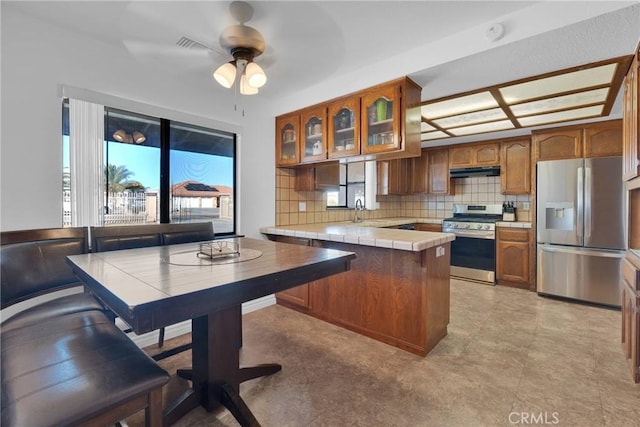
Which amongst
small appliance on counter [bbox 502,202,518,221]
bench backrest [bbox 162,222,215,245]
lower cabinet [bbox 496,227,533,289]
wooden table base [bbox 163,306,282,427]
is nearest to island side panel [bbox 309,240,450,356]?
bench backrest [bbox 162,222,215,245]

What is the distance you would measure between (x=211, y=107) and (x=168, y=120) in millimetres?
407

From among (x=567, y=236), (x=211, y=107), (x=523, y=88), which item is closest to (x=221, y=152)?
(x=211, y=107)

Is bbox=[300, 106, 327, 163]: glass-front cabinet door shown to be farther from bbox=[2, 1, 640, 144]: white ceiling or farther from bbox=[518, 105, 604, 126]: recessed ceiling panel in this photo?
bbox=[518, 105, 604, 126]: recessed ceiling panel

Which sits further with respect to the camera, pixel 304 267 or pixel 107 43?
pixel 107 43

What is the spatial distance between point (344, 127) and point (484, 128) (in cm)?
204

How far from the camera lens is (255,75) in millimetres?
1543

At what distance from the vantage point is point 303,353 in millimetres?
2158

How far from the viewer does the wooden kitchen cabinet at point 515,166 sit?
393 centimetres

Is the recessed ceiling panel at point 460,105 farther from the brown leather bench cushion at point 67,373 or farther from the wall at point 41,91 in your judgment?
the brown leather bench cushion at point 67,373

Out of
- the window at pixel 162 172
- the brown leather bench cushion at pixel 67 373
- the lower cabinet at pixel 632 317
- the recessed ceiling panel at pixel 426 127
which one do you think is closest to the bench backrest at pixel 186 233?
the window at pixel 162 172

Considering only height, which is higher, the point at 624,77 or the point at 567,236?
the point at 624,77

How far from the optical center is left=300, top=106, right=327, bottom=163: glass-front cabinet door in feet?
9.29

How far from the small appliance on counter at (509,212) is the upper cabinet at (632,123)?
222cm

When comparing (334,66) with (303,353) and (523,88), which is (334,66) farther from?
(303,353)
